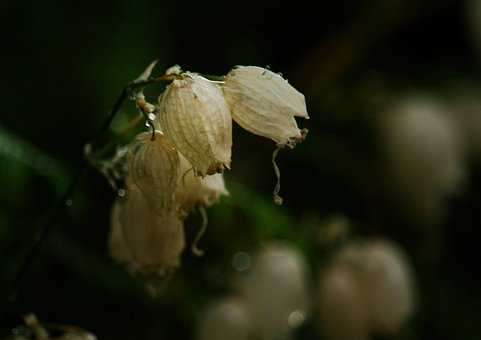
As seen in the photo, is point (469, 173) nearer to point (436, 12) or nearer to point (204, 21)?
point (436, 12)

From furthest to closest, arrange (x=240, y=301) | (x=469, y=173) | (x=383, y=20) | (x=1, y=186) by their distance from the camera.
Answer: (x=469, y=173)
(x=383, y=20)
(x=240, y=301)
(x=1, y=186)

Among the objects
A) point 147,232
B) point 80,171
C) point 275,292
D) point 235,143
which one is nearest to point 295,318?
point 275,292

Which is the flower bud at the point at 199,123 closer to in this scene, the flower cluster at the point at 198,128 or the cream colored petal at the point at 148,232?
the flower cluster at the point at 198,128

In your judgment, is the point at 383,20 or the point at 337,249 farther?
the point at 383,20

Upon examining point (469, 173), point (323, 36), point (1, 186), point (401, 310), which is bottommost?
point (469, 173)

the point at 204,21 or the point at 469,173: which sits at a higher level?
the point at 204,21

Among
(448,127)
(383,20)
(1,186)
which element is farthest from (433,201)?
(1,186)

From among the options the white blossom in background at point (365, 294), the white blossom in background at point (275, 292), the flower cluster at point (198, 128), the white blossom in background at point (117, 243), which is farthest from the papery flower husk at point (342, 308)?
the flower cluster at point (198, 128)
